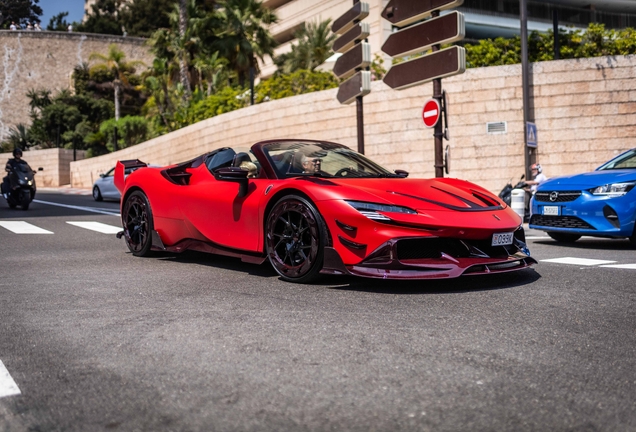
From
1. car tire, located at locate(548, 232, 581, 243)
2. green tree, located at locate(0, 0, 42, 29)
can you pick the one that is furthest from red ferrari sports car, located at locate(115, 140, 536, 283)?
green tree, located at locate(0, 0, 42, 29)

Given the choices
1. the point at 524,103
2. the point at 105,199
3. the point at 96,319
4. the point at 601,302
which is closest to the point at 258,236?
the point at 96,319

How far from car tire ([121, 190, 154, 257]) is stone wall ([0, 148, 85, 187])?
49.2 m

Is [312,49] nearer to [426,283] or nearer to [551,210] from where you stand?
[551,210]

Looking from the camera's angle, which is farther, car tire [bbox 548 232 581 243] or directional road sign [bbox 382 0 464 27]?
directional road sign [bbox 382 0 464 27]

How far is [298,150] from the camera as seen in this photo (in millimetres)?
6512

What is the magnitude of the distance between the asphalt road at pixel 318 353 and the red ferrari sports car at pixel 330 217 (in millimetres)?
217

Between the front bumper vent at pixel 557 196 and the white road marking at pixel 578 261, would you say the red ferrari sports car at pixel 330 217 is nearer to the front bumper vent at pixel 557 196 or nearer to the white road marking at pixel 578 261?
the white road marking at pixel 578 261

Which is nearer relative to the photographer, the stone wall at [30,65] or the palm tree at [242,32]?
the palm tree at [242,32]

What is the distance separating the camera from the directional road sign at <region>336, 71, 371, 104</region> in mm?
14531

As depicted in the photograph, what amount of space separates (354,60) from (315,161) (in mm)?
8948

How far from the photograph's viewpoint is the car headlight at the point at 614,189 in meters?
8.80

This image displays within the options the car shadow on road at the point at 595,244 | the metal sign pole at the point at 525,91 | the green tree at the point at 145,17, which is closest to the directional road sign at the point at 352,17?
the metal sign pole at the point at 525,91

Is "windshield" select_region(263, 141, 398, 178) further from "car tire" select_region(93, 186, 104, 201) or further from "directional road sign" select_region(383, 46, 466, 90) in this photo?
"car tire" select_region(93, 186, 104, 201)

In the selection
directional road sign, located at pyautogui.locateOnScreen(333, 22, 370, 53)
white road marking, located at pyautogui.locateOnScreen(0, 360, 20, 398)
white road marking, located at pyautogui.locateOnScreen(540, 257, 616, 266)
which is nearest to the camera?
white road marking, located at pyautogui.locateOnScreen(0, 360, 20, 398)
